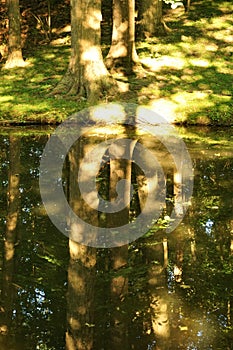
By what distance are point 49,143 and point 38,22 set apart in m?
12.1

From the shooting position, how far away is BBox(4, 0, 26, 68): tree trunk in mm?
18812

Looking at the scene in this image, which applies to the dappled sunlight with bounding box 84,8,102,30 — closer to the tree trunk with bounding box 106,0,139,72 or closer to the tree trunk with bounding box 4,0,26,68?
the tree trunk with bounding box 106,0,139,72

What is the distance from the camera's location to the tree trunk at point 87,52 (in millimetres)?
15172

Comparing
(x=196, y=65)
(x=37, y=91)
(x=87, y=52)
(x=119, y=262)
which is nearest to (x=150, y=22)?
(x=196, y=65)

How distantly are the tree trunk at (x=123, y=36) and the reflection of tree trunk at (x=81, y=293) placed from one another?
10029 millimetres

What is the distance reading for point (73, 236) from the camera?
708cm

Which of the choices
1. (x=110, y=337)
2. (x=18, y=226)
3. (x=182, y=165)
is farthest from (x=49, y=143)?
(x=110, y=337)

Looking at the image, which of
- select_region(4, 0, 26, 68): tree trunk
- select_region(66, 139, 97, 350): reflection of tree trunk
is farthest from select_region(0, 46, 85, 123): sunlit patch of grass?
select_region(66, 139, 97, 350): reflection of tree trunk

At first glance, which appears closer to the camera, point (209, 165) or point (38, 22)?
point (209, 165)

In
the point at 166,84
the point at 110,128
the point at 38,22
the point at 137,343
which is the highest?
the point at 38,22

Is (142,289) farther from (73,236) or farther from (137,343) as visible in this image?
(73,236)

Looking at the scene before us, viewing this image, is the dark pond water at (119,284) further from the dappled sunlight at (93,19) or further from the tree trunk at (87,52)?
the dappled sunlight at (93,19)

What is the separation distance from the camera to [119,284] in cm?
597

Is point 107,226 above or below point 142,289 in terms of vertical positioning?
above
